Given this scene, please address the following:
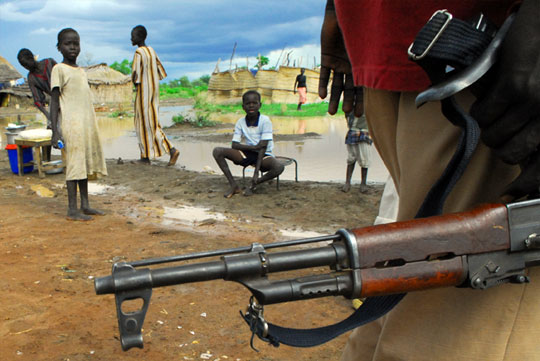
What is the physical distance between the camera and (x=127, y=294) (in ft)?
3.12

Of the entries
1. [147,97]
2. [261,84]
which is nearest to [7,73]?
[261,84]

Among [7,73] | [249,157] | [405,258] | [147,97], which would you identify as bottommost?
[249,157]

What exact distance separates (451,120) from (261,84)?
27081mm

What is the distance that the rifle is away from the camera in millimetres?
1015

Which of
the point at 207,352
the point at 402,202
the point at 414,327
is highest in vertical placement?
the point at 402,202

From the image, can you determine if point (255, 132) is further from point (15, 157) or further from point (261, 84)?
point (261, 84)

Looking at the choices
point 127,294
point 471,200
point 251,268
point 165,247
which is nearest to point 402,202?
point 471,200

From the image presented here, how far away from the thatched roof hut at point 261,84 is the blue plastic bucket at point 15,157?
20.8 meters

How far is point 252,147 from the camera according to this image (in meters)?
6.17

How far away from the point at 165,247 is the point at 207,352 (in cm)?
169

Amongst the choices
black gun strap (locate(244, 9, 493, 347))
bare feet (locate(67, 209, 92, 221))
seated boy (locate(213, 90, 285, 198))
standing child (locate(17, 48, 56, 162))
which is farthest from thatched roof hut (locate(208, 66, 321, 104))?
black gun strap (locate(244, 9, 493, 347))

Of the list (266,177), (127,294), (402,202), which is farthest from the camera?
(266,177)

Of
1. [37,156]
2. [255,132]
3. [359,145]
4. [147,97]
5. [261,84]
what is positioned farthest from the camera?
[261,84]

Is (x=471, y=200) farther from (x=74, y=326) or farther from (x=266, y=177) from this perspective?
(x=266, y=177)
